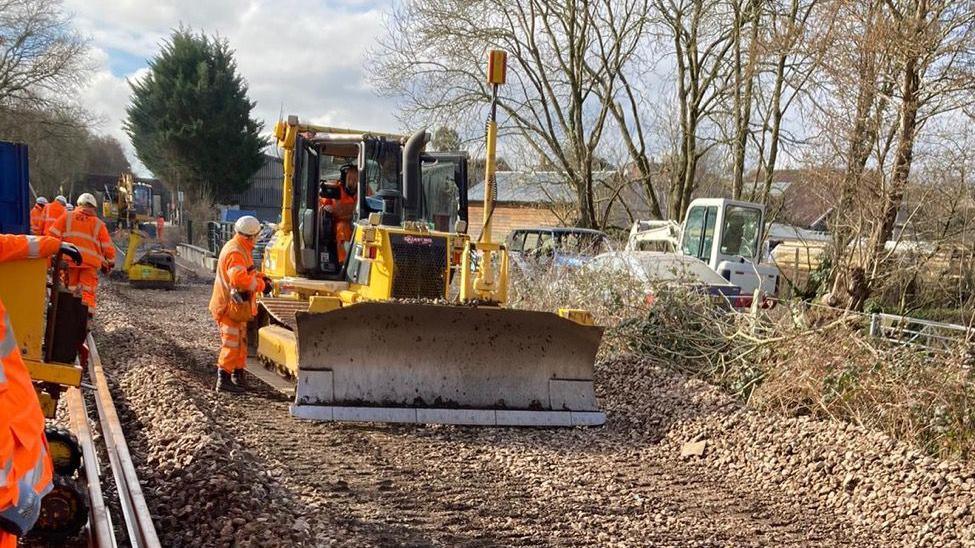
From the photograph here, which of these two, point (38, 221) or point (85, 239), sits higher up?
point (38, 221)

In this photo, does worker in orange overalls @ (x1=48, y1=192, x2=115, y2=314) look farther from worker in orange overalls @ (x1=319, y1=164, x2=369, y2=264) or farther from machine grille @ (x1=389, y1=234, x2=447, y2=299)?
machine grille @ (x1=389, y1=234, x2=447, y2=299)

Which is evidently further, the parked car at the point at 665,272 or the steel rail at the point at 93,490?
the parked car at the point at 665,272

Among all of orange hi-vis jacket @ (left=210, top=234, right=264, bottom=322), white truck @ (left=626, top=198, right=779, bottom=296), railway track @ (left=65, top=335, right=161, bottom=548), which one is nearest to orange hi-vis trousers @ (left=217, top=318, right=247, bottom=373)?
orange hi-vis jacket @ (left=210, top=234, right=264, bottom=322)

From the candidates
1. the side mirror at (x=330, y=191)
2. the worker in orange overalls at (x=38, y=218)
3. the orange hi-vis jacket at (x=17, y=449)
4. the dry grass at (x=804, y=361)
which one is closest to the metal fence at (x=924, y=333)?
the dry grass at (x=804, y=361)

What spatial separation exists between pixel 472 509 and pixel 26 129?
36.8m

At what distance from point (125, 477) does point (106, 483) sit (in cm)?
25

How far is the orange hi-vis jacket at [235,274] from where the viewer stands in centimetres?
786

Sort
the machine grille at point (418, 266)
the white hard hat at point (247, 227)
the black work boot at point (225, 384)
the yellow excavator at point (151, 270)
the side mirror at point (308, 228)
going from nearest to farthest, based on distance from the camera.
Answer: the machine grille at point (418, 266) < the white hard hat at point (247, 227) < the black work boot at point (225, 384) < the side mirror at point (308, 228) < the yellow excavator at point (151, 270)

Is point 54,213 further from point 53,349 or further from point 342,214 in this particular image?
point 53,349

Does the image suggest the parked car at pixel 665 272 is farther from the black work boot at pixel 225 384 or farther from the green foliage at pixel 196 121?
the green foliage at pixel 196 121

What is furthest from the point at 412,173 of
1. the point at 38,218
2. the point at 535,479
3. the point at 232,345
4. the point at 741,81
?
the point at 741,81

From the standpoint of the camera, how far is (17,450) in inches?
89.4

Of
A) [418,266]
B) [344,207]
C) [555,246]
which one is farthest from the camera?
[555,246]

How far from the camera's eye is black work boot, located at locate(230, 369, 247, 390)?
8.35 m
